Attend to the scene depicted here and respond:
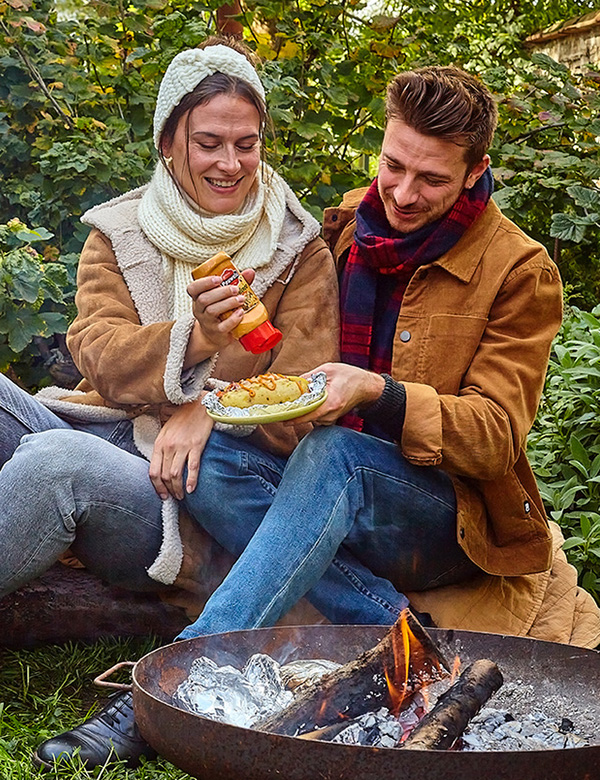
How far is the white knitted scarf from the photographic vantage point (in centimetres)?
287

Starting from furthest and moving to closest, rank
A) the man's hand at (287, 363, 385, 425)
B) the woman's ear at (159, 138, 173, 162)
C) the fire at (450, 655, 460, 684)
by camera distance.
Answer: the woman's ear at (159, 138, 173, 162)
the man's hand at (287, 363, 385, 425)
the fire at (450, 655, 460, 684)

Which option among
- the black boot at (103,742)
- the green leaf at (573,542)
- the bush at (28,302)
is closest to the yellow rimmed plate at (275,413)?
the black boot at (103,742)

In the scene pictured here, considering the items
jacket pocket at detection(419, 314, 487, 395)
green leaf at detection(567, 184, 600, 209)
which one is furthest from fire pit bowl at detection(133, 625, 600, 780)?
green leaf at detection(567, 184, 600, 209)

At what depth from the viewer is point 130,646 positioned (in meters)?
3.04

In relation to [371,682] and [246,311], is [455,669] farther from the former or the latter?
[246,311]

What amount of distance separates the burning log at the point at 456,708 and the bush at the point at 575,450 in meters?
1.37

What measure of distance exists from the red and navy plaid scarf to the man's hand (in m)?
0.36

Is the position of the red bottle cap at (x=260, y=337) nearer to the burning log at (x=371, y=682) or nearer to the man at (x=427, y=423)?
the man at (x=427, y=423)

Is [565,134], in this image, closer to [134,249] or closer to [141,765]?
[134,249]

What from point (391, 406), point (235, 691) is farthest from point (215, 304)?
point (235, 691)

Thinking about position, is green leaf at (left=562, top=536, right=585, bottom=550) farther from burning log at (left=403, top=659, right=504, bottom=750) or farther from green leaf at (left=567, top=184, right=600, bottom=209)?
green leaf at (left=567, top=184, right=600, bottom=209)

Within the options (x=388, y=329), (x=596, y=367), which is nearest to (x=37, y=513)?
(x=388, y=329)

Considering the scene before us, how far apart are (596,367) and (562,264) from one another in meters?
1.48

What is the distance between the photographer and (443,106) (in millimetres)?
2582
